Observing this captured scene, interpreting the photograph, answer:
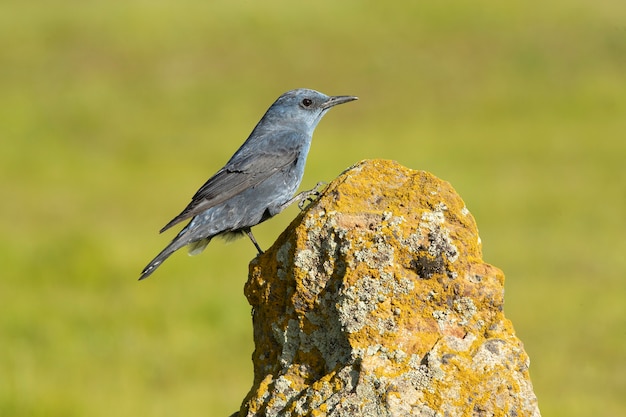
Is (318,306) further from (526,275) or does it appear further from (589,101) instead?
(589,101)

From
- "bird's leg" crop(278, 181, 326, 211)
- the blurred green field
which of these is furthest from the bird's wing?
Answer: the blurred green field

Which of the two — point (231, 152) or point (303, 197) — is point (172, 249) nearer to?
point (303, 197)

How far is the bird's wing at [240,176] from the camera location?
7184 mm

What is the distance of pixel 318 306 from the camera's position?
182 inches

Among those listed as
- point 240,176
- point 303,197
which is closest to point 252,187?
point 240,176

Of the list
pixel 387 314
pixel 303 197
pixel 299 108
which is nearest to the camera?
pixel 387 314

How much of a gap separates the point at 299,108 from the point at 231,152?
A: 19.8 meters

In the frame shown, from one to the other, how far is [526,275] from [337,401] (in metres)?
12.1

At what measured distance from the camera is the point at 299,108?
7.77m

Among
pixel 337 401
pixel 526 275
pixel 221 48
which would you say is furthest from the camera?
pixel 221 48

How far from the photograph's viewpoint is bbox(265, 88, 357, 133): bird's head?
771 centimetres

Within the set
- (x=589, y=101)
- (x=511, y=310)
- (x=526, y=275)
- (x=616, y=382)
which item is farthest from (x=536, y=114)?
(x=616, y=382)

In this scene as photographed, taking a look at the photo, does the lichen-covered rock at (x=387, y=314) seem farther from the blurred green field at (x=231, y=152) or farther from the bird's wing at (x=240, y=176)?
the blurred green field at (x=231, y=152)

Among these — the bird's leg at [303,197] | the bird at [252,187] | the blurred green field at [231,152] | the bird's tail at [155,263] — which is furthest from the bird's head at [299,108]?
the blurred green field at [231,152]
